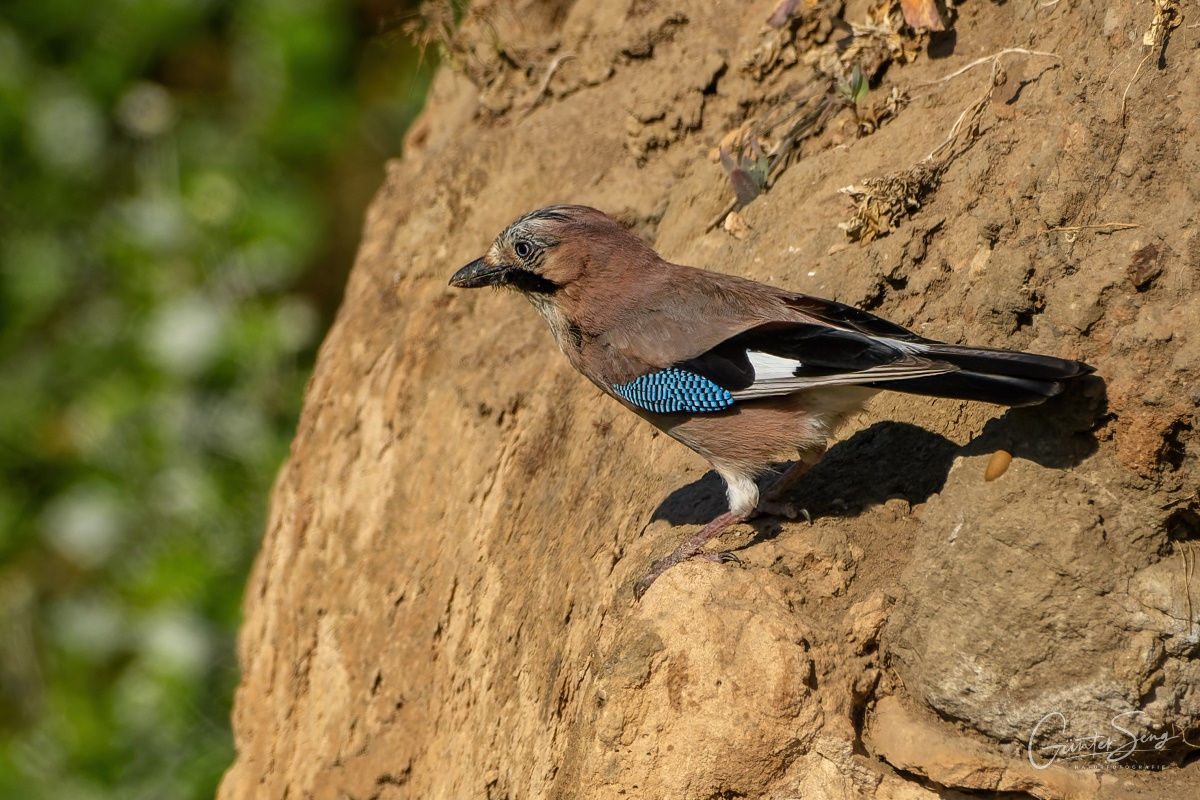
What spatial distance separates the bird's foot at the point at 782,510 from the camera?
3.78 m

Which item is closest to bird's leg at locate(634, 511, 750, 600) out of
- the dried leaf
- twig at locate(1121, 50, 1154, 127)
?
twig at locate(1121, 50, 1154, 127)

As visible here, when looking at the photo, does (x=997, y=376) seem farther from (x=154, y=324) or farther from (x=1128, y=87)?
(x=154, y=324)

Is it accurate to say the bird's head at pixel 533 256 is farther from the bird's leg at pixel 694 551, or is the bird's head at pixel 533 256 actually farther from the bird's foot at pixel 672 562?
the bird's foot at pixel 672 562

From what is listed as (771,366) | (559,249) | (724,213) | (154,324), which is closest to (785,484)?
(771,366)

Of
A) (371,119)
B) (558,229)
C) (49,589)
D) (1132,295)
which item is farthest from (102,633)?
(1132,295)

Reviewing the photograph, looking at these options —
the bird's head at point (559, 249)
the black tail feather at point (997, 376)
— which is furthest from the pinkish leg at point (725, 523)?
the bird's head at point (559, 249)

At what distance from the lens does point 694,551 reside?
3.71 m

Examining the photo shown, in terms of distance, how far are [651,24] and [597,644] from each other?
11.4 feet

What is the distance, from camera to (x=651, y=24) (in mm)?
5742

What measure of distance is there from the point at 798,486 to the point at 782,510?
256 mm

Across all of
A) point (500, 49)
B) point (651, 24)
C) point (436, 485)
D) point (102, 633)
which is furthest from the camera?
point (102, 633)

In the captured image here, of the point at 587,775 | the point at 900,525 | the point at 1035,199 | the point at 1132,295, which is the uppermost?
the point at 1035,199

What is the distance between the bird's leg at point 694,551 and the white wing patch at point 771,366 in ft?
1.59

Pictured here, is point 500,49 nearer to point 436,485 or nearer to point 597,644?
point 436,485
